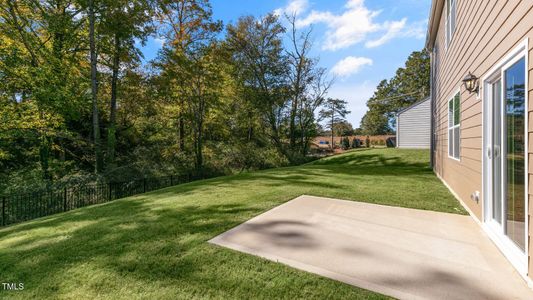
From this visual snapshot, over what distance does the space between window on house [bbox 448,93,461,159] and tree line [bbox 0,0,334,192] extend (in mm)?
9844

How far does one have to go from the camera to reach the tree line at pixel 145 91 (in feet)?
27.8

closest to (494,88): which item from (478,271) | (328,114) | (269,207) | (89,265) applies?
(478,271)

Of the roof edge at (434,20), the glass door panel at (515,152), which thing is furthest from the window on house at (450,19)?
the glass door panel at (515,152)

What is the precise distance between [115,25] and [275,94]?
10.0m

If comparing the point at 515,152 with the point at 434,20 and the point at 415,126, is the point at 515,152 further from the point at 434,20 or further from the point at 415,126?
the point at 415,126

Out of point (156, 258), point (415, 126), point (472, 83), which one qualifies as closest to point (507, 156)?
point (472, 83)

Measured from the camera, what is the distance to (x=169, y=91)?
11.5 m

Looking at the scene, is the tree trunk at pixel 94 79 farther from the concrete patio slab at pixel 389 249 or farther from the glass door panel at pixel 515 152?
the glass door panel at pixel 515 152

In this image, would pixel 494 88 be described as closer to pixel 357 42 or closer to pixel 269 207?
pixel 269 207

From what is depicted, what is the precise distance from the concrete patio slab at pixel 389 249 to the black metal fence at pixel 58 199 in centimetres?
667

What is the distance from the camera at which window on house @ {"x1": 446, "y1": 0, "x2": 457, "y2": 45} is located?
15.9 ft

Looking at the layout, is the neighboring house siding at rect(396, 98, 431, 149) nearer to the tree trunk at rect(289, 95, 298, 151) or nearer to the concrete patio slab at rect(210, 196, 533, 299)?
the tree trunk at rect(289, 95, 298, 151)

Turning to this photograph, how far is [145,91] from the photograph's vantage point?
11766 millimetres

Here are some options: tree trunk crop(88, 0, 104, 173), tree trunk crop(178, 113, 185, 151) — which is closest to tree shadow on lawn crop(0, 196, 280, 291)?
tree trunk crop(88, 0, 104, 173)
